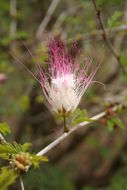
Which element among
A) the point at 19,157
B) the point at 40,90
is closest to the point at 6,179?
the point at 19,157

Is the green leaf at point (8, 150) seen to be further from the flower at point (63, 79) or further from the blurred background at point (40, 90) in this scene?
the blurred background at point (40, 90)

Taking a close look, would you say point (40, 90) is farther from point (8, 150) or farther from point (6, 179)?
point (6, 179)

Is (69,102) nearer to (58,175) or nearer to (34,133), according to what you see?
(58,175)

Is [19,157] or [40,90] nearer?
[19,157]

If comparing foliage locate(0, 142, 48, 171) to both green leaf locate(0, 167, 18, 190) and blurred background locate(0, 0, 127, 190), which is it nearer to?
green leaf locate(0, 167, 18, 190)

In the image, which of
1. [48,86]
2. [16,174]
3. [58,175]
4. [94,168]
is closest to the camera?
[16,174]

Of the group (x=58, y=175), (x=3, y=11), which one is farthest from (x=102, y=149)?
(x=3, y=11)

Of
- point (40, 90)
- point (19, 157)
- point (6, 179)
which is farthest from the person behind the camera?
point (40, 90)

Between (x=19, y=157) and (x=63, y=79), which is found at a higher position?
(x=63, y=79)
